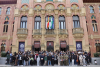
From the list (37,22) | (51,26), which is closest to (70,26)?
(51,26)

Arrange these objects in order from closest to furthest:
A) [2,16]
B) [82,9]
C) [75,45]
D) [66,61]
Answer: [66,61] < [75,45] < [82,9] < [2,16]

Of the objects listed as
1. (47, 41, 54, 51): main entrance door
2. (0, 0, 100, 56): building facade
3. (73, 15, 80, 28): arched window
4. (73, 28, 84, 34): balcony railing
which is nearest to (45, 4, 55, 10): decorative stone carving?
(0, 0, 100, 56): building facade

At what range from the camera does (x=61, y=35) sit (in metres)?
21.8

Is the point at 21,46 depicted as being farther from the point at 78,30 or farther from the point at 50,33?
the point at 78,30

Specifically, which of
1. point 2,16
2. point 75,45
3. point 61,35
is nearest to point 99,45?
point 75,45

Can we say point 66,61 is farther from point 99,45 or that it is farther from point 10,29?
point 10,29

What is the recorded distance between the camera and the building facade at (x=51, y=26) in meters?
21.6

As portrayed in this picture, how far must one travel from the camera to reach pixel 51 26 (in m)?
22.0

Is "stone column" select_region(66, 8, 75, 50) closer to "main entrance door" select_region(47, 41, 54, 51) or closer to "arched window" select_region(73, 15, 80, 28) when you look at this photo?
"arched window" select_region(73, 15, 80, 28)

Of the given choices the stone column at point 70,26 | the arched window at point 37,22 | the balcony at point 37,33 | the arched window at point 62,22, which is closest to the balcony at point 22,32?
the balcony at point 37,33

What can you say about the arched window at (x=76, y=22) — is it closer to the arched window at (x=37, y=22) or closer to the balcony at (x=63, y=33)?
the balcony at (x=63, y=33)

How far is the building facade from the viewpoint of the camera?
21594 millimetres

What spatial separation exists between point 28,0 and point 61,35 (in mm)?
12540

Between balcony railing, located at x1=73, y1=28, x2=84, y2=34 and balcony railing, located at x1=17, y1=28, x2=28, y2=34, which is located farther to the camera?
balcony railing, located at x1=17, y1=28, x2=28, y2=34
